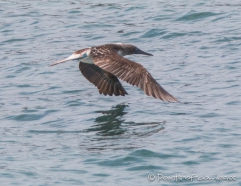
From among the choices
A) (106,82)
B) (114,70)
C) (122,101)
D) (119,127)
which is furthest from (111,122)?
(106,82)

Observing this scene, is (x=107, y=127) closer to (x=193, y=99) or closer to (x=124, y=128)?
(x=124, y=128)

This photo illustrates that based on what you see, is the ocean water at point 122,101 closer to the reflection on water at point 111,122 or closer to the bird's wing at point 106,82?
the reflection on water at point 111,122

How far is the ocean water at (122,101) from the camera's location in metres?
8.56

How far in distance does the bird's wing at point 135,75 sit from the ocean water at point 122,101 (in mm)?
489

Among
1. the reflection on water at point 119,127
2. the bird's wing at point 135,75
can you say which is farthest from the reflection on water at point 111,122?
the bird's wing at point 135,75

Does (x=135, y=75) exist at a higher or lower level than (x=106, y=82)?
higher

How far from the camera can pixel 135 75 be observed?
10.2 m

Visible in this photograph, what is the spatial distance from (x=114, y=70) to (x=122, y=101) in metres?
1.33

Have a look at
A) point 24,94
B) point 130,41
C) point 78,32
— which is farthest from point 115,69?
point 78,32

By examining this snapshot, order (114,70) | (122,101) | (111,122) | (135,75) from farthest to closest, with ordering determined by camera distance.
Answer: (122,101)
(111,122)
(114,70)
(135,75)

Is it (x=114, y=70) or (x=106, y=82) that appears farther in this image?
(x=106, y=82)

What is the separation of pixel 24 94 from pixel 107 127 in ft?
7.76

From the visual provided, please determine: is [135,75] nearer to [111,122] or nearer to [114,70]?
[114,70]

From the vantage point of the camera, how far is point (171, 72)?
42.3 feet
